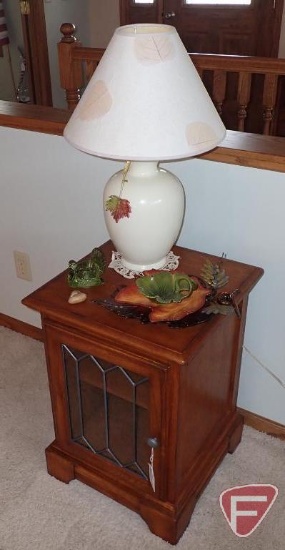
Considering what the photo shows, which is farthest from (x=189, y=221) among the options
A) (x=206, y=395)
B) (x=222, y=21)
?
(x=222, y=21)

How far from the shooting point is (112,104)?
1.00 meters

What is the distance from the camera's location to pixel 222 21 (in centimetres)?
382

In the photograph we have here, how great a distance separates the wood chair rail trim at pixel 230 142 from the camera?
126 cm

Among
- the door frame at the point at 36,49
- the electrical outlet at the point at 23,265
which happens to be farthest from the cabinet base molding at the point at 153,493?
the door frame at the point at 36,49

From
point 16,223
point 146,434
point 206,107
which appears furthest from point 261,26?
point 146,434

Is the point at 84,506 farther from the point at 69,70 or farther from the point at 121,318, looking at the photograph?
the point at 69,70

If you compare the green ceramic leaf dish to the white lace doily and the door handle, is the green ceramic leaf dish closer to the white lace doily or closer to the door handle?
the white lace doily

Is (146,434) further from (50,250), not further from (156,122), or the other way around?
(50,250)

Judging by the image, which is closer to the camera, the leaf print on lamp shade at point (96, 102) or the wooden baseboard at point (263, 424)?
the leaf print on lamp shade at point (96, 102)

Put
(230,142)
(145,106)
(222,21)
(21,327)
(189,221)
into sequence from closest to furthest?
1. (145,106)
2. (230,142)
3. (189,221)
4. (21,327)
5. (222,21)

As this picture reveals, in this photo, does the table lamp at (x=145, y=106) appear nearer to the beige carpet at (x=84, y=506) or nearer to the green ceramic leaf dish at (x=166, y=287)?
the green ceramic leaf dish at (x=166, y=287)

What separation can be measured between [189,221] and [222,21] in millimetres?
2952

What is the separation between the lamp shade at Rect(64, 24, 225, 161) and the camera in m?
0.97

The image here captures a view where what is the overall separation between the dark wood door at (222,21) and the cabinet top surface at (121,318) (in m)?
2.96
